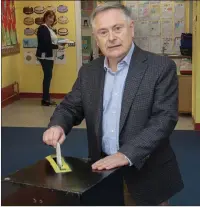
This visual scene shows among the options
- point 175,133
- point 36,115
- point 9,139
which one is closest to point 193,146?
point 175,133

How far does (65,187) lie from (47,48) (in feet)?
20.2

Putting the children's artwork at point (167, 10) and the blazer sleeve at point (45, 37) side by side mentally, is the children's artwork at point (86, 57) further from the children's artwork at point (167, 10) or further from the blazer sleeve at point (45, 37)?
the children's artwork at point (167, 10)

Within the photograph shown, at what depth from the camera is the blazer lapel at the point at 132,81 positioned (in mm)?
1735

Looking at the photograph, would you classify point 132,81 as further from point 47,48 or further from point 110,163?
point 47,48

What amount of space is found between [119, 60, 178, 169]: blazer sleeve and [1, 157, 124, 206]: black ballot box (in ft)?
0.38

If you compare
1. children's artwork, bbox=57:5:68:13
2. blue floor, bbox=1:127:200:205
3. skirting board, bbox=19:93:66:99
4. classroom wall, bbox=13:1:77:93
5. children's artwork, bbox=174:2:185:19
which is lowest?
blue floor, bbox=1:127:200:205

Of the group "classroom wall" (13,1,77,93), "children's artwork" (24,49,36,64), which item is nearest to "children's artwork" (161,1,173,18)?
"classroom wall" (13,1,77,93)

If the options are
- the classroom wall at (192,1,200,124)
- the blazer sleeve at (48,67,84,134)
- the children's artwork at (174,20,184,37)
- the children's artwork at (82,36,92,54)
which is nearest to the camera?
the blazer sleeve at (48,67,84,134)

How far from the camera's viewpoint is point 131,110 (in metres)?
1.73

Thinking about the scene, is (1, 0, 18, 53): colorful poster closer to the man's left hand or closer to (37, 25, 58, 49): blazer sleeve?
(37, 25, 58, 49): blazer sleeve

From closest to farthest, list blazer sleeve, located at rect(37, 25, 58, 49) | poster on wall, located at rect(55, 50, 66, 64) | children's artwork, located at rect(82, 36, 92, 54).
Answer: blazer sleeve, located at rect(37, 25, 58, 49) → poster on wall, located at rect(55, 50, 66, 64) → children's artwork, located at rect(82, 36, 92, 54)

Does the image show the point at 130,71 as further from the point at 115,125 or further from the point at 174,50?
the point at 174,50

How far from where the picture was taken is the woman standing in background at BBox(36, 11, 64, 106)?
23.7ft

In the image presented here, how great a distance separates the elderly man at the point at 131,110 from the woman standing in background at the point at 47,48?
18.2 ft
